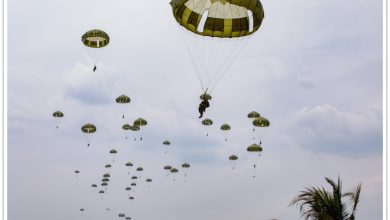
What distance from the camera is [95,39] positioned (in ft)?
107

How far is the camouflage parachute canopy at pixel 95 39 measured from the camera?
31.8 m

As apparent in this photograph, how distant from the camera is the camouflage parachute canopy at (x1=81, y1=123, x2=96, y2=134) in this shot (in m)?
44.0

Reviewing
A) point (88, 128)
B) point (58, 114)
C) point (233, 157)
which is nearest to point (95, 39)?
point (88, 128)

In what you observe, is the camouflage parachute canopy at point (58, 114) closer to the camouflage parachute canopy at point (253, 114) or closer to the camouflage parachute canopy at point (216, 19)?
the camouflage parachute canopy at point (253, 114)

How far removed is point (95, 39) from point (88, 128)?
1448cm

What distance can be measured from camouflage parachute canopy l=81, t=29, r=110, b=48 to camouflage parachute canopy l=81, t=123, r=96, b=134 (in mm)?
13959

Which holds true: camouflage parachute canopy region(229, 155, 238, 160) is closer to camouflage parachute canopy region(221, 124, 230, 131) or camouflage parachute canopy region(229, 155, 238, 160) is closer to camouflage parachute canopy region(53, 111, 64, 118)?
camouflage parachute canopy region(221, 124, 230, 131)

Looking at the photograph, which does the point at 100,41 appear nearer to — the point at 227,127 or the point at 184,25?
the point at 184,25

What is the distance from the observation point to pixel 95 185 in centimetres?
7975

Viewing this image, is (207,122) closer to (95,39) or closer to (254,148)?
(254,148)

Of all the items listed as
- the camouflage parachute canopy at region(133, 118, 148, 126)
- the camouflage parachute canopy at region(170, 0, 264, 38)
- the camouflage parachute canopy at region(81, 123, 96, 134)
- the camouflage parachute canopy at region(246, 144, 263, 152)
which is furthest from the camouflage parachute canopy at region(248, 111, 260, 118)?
the camouflage parachute canopy at region(170, 0, 264, 38)
